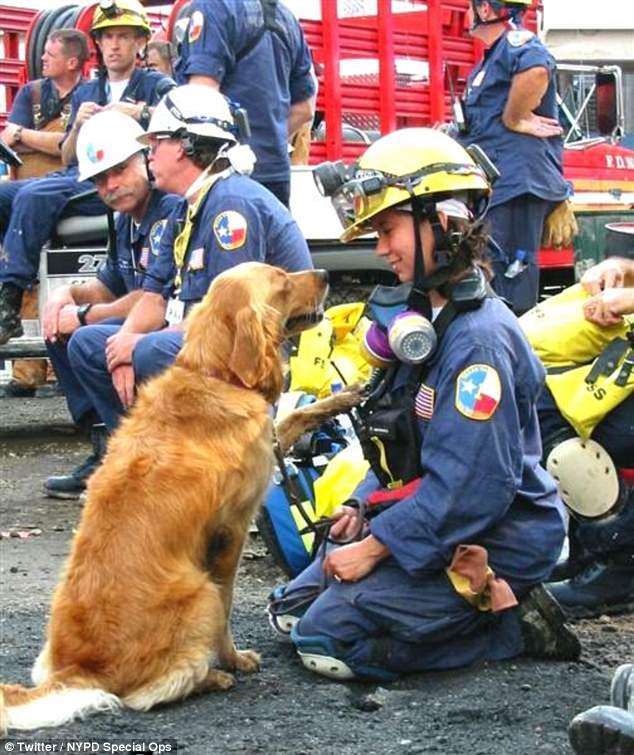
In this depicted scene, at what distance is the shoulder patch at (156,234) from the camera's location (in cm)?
693

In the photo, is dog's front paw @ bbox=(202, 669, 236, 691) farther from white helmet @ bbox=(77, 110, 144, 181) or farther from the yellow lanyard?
white helmet @ bbox=(77, 110, 144, 181)

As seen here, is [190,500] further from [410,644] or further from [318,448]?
[318,448]

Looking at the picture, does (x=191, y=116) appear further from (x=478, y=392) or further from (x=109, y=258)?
(x=478, y=392)

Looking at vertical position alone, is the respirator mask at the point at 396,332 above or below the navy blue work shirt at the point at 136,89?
below

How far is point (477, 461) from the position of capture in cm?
450

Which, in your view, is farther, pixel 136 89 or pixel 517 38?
pixel 136 89

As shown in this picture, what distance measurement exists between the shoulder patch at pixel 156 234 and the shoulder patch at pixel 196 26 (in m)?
1.19

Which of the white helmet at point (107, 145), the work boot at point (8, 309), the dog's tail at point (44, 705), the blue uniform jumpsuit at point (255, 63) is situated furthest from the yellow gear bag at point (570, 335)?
the work boot at point (8, 309)

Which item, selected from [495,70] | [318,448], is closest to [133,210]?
[318,448]

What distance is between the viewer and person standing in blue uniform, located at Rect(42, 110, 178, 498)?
7070 mm

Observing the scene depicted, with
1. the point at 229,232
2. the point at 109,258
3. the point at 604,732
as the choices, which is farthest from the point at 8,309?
the point at 604,732

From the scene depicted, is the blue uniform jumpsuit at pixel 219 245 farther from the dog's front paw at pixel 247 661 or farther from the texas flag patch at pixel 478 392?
the texas flag patch at pixel 478 392

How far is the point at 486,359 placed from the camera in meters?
4.55

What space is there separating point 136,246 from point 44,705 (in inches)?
134
